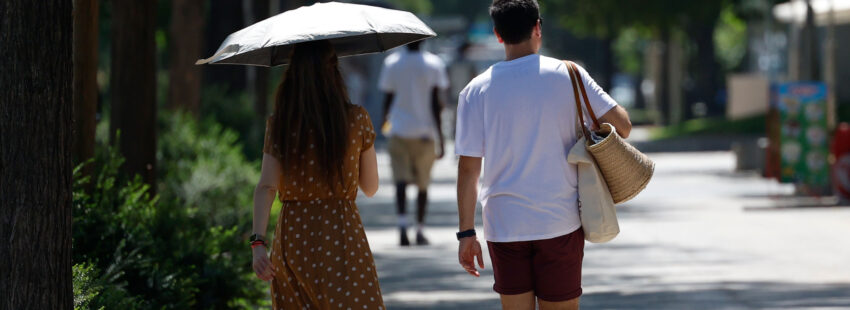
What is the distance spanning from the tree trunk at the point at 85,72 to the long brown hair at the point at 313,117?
3.56m

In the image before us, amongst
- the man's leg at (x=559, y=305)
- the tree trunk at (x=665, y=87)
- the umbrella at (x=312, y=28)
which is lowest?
the tree trunk at (x=665, y=87)

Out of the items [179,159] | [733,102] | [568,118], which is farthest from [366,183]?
[733,102]

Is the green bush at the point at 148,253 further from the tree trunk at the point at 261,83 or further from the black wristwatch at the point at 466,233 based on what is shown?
the tree trunk at the point at 261,83

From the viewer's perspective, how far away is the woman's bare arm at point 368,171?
17.3ft

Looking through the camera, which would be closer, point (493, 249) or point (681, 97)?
point (493, 249)

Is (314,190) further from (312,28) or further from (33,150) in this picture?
(33,150)

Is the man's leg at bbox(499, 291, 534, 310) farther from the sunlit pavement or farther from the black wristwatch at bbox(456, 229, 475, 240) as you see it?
the sunlit pavement

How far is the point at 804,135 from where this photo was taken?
55.6 feet

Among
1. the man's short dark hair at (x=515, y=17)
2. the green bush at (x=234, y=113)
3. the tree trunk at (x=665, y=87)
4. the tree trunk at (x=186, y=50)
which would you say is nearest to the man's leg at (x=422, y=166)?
the tree trunk at (x=186, y=50)

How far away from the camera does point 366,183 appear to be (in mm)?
5305

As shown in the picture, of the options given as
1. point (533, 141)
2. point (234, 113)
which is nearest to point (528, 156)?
point (533, 141)

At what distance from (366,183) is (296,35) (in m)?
0.57

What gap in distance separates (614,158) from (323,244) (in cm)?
103

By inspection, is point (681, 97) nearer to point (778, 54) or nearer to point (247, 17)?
point (778, 54)
